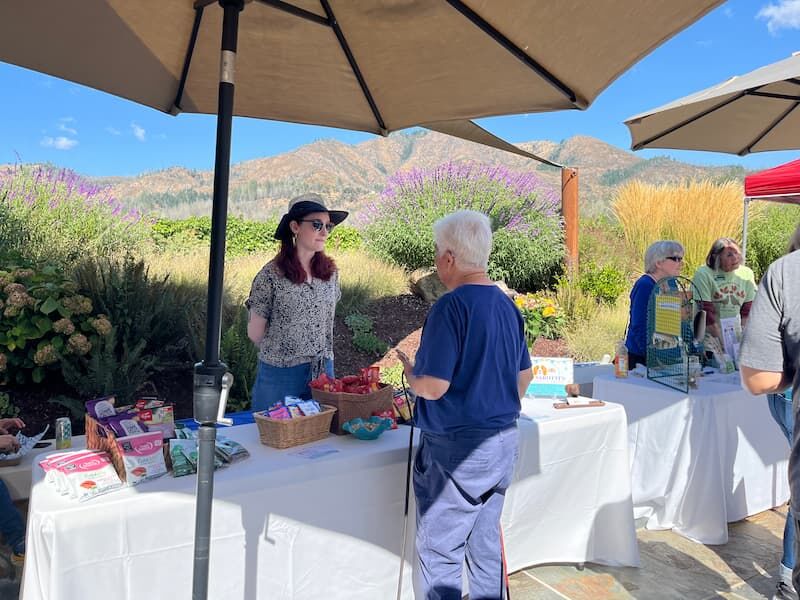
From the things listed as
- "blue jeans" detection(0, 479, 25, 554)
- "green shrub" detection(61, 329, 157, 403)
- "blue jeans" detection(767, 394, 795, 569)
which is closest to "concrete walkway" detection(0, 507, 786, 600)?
"blue jeans" detection(767, 394, 795, 569)

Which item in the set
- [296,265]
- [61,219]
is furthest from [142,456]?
[61,219]

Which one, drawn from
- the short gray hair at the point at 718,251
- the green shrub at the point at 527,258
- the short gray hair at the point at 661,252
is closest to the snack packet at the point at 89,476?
the short gray hair at the point at 661,252

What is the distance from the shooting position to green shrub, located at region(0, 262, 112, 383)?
4.07 metres

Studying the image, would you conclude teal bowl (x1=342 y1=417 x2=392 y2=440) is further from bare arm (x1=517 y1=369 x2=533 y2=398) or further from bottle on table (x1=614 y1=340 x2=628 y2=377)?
bottle on table (x1=614 y1=340 x2=628 y2=377)

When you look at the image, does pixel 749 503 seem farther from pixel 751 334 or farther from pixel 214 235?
pixel 214 235

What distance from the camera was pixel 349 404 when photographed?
2.48 metres

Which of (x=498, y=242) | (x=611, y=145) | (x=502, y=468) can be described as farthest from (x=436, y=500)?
(x=611, y=145)

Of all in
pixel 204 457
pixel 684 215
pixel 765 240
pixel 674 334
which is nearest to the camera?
pixel 204 457

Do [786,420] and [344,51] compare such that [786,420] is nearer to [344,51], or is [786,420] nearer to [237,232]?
[344,51]

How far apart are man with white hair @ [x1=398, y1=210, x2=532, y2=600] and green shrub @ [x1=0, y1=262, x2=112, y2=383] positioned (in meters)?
3.02

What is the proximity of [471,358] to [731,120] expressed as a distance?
458 centimetres

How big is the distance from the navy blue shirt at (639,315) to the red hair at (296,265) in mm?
2110

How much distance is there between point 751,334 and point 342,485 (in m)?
1.47

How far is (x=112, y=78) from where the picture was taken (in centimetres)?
248
